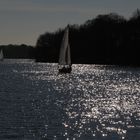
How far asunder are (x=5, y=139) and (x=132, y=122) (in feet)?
43.0

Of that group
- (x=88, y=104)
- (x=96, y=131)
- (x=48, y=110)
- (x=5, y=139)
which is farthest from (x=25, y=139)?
(x=88, y=104)

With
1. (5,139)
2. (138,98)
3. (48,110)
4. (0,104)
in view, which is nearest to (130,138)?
(5,139)

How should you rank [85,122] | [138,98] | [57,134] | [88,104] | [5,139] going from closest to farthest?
[5,139], [57,134], [85,122], [88,104], [138,98]

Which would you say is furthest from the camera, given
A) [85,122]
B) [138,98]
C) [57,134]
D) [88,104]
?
[138,98]

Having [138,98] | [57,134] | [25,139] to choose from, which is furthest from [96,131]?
[138,98]

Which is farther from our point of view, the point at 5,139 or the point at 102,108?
the point at 102,108

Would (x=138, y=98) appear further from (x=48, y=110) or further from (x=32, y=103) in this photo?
(x=48, y=110)

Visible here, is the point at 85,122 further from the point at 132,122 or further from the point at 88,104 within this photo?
the point at 88,104

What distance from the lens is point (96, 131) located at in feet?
147

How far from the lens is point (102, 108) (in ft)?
206

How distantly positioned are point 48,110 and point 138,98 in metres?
22.7

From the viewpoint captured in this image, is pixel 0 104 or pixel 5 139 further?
pixel 0 104

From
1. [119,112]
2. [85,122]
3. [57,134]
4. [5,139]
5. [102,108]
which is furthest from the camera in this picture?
[102,108]

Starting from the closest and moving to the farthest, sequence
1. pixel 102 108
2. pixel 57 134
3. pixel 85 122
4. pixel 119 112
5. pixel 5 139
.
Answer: pixel 5 139
pixel 57 134
pixel 85 122
pixel 119 112
pixel 102 108
